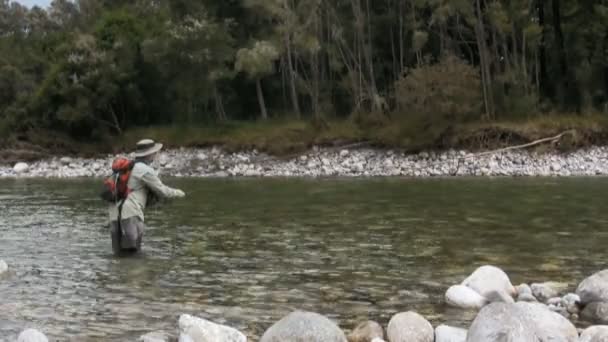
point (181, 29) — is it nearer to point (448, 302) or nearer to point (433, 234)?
point (433, 234)

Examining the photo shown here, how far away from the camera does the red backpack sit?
32.3 ft

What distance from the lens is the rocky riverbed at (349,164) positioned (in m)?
26.5

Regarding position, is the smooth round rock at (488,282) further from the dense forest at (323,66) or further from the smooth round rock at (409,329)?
the dense forest at (323,66)

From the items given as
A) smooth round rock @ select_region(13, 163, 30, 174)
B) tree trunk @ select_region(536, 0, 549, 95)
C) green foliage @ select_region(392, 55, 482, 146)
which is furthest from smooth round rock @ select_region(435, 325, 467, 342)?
smooth round rock @ select_region(13, 163, 30, 174)

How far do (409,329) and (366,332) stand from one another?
35 centimetres

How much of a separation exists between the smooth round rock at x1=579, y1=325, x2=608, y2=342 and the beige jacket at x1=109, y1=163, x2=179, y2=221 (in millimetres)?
5675

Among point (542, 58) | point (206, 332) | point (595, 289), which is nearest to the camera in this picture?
point (206, 332)

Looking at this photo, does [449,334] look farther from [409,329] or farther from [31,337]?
[31,337]

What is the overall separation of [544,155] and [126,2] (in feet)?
129

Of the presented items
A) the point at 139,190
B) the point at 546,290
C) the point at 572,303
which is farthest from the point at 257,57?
the point at 572,303

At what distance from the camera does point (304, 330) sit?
577 cm

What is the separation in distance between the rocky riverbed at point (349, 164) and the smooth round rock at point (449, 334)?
20.2m

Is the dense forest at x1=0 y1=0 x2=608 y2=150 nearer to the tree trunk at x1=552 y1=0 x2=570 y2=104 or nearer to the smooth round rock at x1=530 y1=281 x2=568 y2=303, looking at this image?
the tree trunk at x1=552 y1=0 x2=570 y2=104

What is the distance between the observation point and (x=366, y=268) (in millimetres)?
9188
